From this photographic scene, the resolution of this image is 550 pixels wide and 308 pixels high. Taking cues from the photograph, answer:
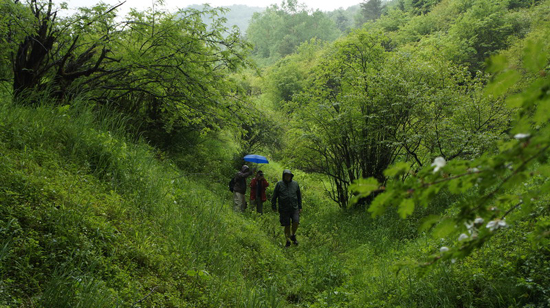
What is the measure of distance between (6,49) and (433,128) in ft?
34.5

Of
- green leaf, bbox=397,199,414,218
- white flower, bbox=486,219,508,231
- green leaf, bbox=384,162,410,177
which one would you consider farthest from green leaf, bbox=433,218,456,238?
green leaf, bbox=384,162,410,177

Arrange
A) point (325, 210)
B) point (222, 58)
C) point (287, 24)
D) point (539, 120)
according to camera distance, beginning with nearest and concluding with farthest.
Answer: point (539, 120) < point (222, 58) < point (325, 210) < point (287, 24)

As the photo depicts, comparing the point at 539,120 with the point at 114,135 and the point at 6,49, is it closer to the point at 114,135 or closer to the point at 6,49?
the point at 114,135

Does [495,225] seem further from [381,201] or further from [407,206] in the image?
[381,201]

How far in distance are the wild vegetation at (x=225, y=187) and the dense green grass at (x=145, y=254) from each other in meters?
0.03

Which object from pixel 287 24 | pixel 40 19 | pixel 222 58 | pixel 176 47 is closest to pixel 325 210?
pixel 222 58

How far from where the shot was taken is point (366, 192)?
1420 millimetres

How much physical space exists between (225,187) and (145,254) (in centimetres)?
902

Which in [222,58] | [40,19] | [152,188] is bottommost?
[152,188]

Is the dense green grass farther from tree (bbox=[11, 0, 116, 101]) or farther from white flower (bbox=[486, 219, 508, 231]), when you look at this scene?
tree (bbox=[11, 0, 116, 101])

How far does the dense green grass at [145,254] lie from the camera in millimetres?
3154

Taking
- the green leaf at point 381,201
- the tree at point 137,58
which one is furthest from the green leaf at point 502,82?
the tree at point 137,58

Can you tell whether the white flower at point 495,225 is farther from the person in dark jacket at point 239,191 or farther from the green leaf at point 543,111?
the person in dark jacket at point 239,191

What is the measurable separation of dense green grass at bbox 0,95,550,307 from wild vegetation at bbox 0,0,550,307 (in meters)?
0.03
